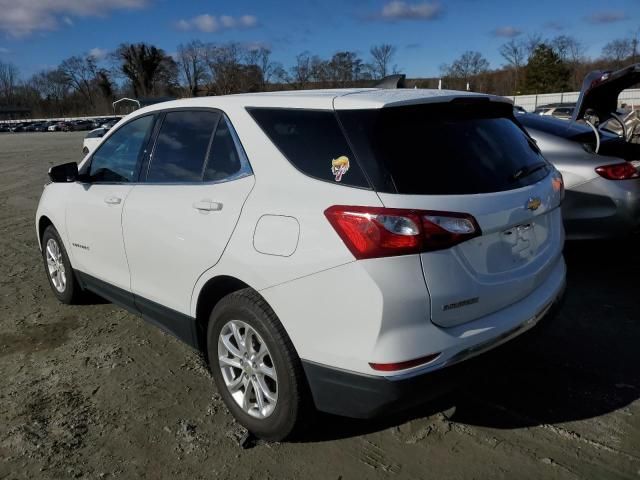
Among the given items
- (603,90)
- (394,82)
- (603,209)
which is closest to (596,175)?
(603,209)

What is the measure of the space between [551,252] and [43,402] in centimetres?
307

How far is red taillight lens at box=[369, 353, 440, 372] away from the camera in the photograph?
87.2 inches

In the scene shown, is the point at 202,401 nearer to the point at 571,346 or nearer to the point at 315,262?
the point at 315,262

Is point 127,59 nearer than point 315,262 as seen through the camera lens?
No

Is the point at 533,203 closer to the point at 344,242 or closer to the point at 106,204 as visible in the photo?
the point at 344,242

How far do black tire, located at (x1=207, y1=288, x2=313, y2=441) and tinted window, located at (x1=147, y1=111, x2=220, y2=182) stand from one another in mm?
812

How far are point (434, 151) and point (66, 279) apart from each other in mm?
3507

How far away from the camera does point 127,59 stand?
4050 inches

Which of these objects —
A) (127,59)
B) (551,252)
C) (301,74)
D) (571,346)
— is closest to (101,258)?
(551,252)

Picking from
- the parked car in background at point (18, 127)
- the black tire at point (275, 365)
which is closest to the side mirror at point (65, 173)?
the black tire at point (275, 365)

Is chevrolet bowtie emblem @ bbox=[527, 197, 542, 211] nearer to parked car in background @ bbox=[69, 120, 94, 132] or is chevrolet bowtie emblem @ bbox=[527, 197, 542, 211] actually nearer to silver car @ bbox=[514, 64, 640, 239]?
silver car @ bbox=[514, 64, 640, 239]

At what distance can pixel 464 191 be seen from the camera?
2.39m

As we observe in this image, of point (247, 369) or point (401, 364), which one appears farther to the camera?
point (247, 369)

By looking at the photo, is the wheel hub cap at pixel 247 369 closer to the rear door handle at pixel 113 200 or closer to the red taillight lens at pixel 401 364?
the red taillight lens at pixel 401 364
